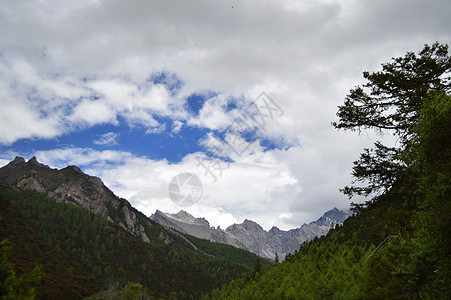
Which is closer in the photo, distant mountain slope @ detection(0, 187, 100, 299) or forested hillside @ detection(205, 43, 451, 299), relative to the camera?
forested hillside @ detection(205, 43, 451, 299)

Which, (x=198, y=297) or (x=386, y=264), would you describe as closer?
(x=386, y=264)

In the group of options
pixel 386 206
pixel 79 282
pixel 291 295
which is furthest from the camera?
pixel 79 282

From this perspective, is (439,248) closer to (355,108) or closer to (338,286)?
(355,108)

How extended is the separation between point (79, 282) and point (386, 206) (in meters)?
186

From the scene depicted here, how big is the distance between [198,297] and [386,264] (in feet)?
711

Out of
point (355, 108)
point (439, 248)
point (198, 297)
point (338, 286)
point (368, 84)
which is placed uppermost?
point (368, 84)

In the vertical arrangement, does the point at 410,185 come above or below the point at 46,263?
above

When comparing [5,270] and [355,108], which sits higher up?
[355,108]

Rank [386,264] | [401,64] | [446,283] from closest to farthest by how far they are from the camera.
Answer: [446,283] → [386,264] → [401,64]

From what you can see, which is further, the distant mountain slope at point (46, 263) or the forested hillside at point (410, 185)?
the distant mountain slope at point (46, 263)

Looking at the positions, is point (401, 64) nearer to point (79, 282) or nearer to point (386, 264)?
point (386, 264)

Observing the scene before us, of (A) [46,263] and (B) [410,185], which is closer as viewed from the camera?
→ (B) [410,185]

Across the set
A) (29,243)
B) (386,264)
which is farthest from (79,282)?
(386,264)

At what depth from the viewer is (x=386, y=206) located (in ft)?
46.8
